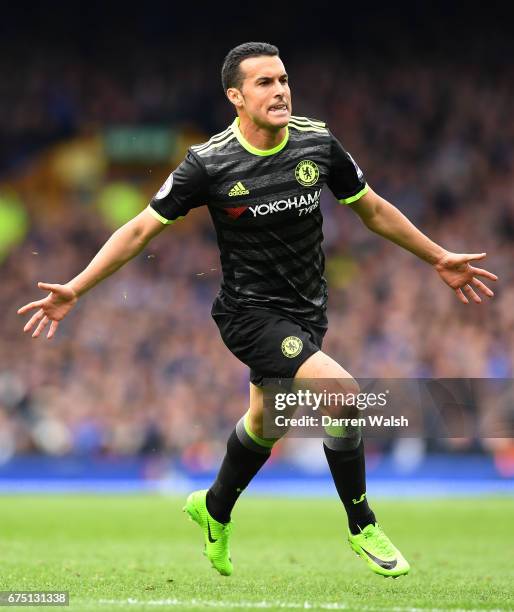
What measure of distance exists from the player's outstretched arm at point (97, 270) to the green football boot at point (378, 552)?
176 cm

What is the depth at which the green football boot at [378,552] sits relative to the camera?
18.7ft

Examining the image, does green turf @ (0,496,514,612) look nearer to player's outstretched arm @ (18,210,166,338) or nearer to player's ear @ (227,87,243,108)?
player's outstretched arm @ (18,210,166,338)

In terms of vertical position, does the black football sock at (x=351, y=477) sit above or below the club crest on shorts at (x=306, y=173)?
below

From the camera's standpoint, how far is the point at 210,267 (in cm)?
2014

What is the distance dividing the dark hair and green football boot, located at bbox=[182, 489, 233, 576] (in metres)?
2.16

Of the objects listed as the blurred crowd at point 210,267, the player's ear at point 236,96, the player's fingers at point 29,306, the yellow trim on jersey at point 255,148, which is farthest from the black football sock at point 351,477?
the blurred crowd at point 210,267

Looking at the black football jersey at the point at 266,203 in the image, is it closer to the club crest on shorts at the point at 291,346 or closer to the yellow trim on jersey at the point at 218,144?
the yellow trim on jersey at the point at 218,144

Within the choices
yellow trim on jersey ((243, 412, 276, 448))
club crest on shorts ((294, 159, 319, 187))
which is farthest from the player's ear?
yellow trim on jersey ((243, 412, 276, 448))

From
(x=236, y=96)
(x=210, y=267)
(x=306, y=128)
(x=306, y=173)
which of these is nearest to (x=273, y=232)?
(x=306, y=173)

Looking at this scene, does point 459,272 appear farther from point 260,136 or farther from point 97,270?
point 97,270

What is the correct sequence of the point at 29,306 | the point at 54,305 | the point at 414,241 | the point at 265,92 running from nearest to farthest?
the point at 29,306
the point at 54,305
the point at 265,92
the point at 414,241

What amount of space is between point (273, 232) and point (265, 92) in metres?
0.67

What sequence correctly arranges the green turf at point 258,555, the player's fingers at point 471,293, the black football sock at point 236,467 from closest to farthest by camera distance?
the green turf at point 258,555 < the player's fingers at point 471,293 < the black football sock at point 236,467

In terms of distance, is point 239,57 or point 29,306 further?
point 239,57
